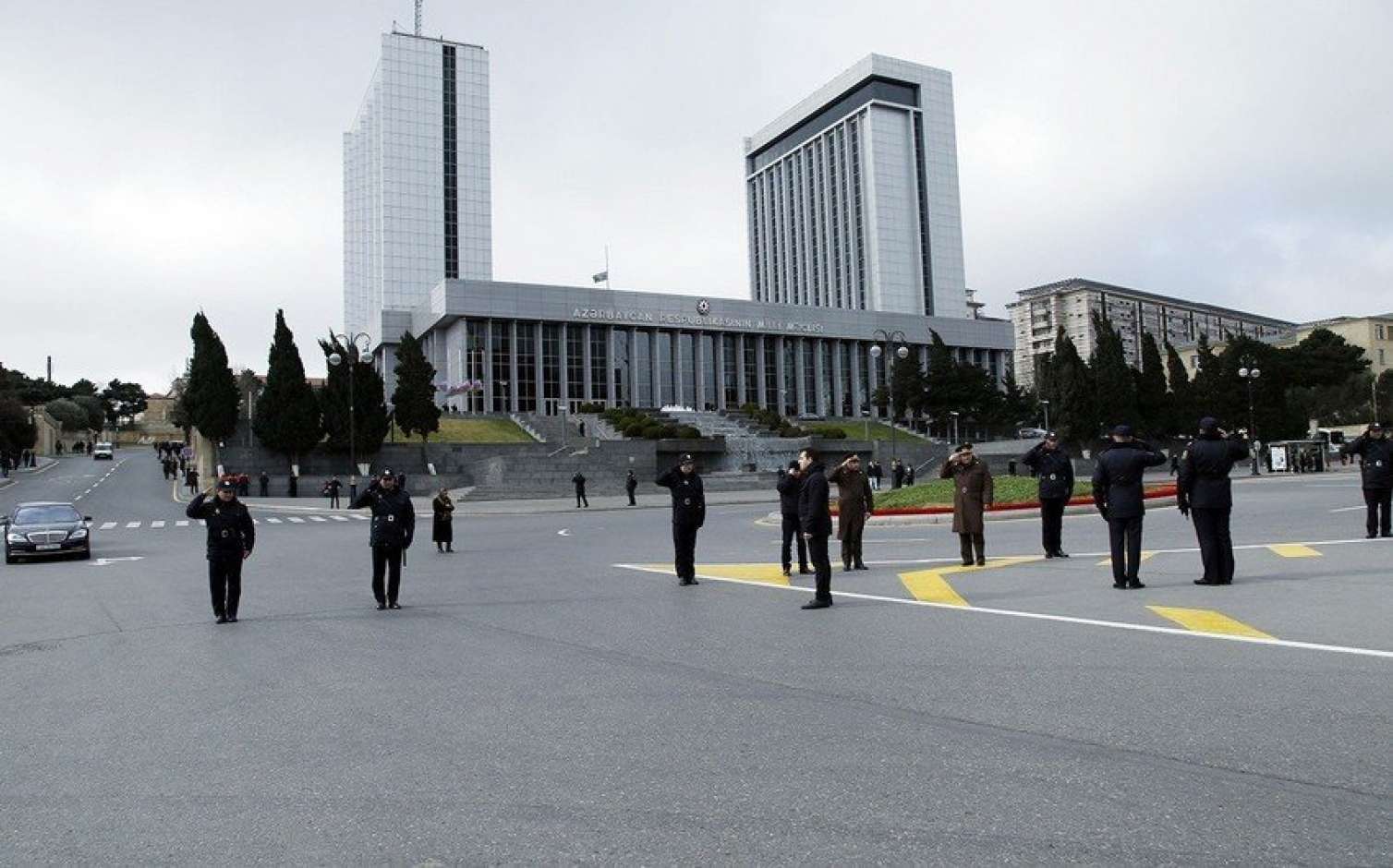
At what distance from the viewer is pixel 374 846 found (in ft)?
13.2

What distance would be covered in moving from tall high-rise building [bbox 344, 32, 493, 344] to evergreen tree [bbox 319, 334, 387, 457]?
58340mm

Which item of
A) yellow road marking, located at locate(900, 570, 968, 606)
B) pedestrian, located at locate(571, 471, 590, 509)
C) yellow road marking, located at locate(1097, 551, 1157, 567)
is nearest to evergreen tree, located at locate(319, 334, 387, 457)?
pedestrian, located at locate(571, 471, 590, 509)

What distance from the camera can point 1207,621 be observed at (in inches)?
348

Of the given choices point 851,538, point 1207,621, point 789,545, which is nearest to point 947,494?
point 851,538

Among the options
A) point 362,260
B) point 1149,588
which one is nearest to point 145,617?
point 1149,588

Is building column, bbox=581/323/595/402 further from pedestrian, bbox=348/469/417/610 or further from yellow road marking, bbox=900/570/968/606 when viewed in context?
pedestrian, bbox=348/469/417/610

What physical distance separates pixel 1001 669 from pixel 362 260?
131481 mm

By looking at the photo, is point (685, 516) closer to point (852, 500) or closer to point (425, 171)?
point (852, 500)

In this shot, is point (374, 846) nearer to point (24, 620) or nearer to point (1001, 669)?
point (1001, 669)

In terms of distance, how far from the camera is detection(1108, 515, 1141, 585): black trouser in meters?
11.2

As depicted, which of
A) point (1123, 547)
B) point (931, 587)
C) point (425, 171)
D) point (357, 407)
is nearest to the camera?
point (1123, 547)

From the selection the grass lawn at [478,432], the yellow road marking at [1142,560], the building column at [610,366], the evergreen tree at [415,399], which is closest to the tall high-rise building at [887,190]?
the building column at [610,366]

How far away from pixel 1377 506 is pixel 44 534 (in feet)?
79.8

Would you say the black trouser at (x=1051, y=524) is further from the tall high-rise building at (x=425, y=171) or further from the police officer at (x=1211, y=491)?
the tall high-rise building at (x=425, y=171)
